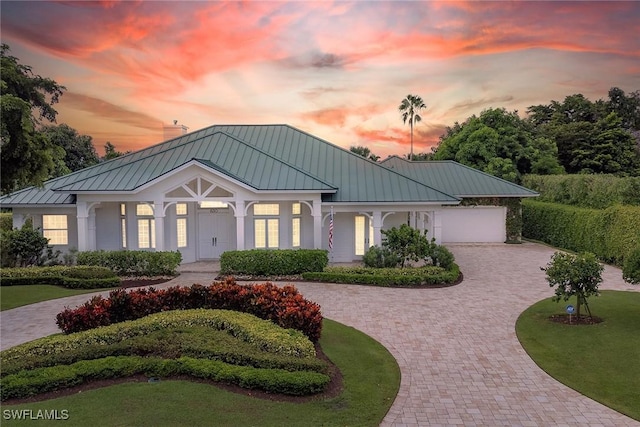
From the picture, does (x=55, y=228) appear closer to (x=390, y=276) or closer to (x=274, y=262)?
(x=274, y=262)

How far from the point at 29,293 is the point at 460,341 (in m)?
14.6

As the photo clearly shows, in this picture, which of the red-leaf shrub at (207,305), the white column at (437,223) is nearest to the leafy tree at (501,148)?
the white column at (437,223)

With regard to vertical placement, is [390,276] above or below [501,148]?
below

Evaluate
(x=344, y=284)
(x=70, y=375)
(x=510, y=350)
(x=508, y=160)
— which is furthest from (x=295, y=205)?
(x=508, y=160)

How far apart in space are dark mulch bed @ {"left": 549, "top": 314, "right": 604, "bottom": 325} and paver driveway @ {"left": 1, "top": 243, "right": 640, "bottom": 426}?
1.09 m

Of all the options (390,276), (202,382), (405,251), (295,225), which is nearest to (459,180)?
(295,225)

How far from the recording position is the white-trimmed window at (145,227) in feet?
74.0

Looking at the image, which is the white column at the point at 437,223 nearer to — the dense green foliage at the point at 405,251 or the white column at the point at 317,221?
the dense green foliage at the point at 405,251

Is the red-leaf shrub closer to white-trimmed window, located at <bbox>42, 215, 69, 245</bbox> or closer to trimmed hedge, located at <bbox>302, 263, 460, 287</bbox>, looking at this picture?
trimmed hedge, located at <bbox>302, 263, 460, 287</bbox>

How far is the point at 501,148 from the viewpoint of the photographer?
4016 centimetres

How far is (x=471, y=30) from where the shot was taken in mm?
21969

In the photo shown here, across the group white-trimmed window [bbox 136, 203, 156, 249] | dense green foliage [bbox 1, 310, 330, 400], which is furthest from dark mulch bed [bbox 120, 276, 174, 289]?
dense green foliage [bbox 1, 310, 330, 400]

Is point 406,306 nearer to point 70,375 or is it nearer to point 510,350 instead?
point 510,350

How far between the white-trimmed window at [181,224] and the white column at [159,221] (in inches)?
73.6
